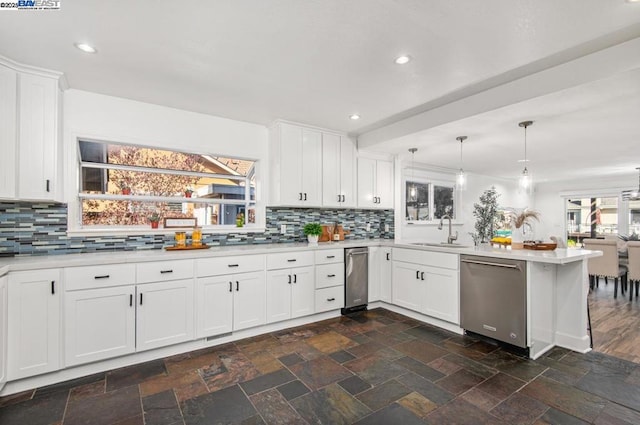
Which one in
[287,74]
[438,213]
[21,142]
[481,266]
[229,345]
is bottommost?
[229,345]

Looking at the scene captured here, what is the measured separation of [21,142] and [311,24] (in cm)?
250

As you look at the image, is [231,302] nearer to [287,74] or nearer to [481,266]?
[287,74]

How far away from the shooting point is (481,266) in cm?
306

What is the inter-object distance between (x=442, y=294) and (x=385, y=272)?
2.93ft

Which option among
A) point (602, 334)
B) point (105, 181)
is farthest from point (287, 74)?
point (602, 334)

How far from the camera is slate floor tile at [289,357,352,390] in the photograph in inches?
93.3

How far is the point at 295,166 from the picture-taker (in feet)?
12.9

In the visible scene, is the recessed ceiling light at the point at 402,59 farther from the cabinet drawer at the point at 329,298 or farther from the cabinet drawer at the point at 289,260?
the cabinet drawer at the point at 329,298

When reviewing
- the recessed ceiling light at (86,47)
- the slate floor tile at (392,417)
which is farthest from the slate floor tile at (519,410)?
the recessed ceiling light at (86,47)

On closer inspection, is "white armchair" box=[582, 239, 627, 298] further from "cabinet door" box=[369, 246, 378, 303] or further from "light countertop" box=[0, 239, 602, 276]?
"cabinet door" box=[369, 246, 378, 303]

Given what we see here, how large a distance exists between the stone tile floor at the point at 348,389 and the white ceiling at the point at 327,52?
2.28 meters

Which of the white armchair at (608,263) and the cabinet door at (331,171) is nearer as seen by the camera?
the cabinet door at (331,171)

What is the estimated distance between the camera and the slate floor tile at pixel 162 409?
1915 millimetres

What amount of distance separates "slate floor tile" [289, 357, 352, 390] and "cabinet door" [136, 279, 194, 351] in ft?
3.60
